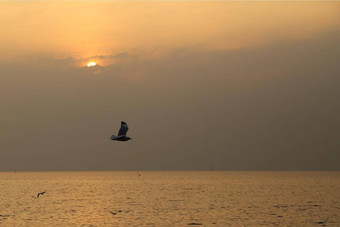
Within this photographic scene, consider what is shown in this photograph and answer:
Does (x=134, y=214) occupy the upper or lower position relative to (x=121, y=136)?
lower

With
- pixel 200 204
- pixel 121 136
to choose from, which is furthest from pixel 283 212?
pixel 121 136

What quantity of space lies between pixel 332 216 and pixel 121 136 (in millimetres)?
27521

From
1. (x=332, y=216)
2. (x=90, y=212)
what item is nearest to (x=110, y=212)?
(x=90, y=212)

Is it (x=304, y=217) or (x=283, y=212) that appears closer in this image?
(x=304, y=217)

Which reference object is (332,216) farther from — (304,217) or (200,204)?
(200,204)

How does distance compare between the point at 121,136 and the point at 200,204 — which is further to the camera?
the point at 200,204

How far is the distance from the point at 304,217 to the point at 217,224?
13883mm

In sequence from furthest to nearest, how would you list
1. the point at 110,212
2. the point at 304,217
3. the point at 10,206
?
the point at 10,206 → the point at 110,212 → the point at 304,217

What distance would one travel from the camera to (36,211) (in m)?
77.8

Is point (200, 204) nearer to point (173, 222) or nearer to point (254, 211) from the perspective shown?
point (254, 211)

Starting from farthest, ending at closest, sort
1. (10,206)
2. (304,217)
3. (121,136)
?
(10,206), (304,217), (121,136)

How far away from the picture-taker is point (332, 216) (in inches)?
2758

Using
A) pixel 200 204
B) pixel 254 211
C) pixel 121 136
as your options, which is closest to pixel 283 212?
pixel 254 211

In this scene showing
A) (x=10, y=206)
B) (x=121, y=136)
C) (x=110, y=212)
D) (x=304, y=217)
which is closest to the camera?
(x=121, y=136)
